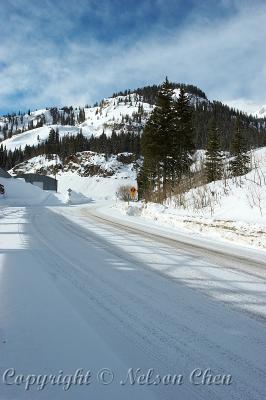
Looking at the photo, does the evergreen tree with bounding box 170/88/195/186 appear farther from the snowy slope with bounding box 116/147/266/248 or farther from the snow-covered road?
the snow-covered road

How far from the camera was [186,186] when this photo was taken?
20828mm

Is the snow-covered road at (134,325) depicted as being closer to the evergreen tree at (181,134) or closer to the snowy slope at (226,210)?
the snowy slope at (226,210)

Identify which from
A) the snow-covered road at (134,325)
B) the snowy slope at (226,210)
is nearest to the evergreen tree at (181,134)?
the snowy slope at (226,210)

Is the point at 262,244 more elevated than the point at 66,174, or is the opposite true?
the point at 66,174

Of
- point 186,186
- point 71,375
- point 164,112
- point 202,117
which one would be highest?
point 202,117

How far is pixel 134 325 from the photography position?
4.04 m

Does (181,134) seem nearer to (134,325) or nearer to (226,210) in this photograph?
(226,210)

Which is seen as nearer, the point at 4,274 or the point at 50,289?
the point at 50,289

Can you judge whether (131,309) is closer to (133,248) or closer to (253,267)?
(253,267)

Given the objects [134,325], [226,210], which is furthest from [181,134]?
[134,325]

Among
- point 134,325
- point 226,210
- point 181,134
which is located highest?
point 181,134

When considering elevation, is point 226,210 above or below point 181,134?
below

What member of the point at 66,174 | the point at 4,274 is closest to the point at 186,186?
the point at 4,274

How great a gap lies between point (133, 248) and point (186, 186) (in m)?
12.5
